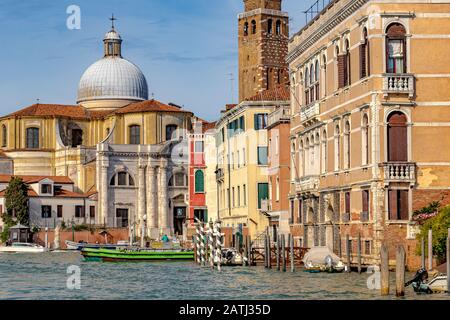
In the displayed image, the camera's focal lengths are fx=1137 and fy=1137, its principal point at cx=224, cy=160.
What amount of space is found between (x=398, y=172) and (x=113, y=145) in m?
54.1

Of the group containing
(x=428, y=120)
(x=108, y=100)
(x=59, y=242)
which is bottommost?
(x=59, y=242)

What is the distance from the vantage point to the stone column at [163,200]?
81.5m

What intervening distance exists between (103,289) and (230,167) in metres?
24.5

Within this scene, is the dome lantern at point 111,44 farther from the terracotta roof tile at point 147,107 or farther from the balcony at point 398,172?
the balcony at point 398,172

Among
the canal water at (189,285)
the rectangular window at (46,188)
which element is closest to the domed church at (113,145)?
the rectangular window at (46,188)

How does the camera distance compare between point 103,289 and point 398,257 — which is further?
point 103,289

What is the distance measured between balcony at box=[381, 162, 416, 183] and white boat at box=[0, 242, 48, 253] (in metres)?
41.0

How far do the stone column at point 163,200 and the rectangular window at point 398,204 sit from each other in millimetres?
51909

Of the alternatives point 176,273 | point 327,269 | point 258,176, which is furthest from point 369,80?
point 258,176

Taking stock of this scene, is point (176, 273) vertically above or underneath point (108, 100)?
underneath

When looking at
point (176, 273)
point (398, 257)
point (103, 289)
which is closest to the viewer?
point (398, 257)

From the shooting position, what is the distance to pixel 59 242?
73.8 metres
